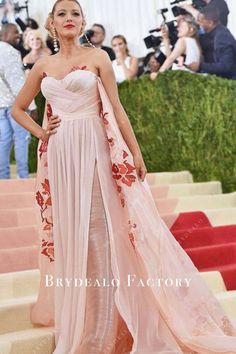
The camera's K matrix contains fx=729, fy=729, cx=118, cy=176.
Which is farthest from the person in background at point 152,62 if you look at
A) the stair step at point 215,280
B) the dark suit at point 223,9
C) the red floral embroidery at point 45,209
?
the red floral embroidery at point 45,209

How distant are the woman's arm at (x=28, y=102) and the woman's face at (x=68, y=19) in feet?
0.60

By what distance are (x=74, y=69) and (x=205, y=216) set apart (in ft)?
8.57

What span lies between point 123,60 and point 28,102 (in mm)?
3938

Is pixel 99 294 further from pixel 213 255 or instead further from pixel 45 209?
pixel 213 255

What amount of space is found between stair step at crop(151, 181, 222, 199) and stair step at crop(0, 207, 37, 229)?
1354mm

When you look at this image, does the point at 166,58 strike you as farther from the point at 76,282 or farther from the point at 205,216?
the point at 76,282

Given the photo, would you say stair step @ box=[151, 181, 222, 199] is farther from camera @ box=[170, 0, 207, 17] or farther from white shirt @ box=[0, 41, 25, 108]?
camera @ box=[170, 0, 207, 17]

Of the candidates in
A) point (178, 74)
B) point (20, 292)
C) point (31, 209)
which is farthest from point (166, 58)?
point (20, 292)

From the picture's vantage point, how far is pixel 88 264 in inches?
126

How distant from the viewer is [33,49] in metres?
7.63

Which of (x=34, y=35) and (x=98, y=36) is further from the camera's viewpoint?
(x=34, y=35)

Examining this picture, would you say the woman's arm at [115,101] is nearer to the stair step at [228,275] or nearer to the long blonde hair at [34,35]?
the stair step at [228,275]

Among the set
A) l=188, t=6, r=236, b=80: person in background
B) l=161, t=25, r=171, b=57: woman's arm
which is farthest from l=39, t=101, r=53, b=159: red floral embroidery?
l=161, t=25, r=171, b=57: woman's arm

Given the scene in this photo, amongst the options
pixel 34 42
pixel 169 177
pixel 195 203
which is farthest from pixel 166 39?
pixel 195 203
